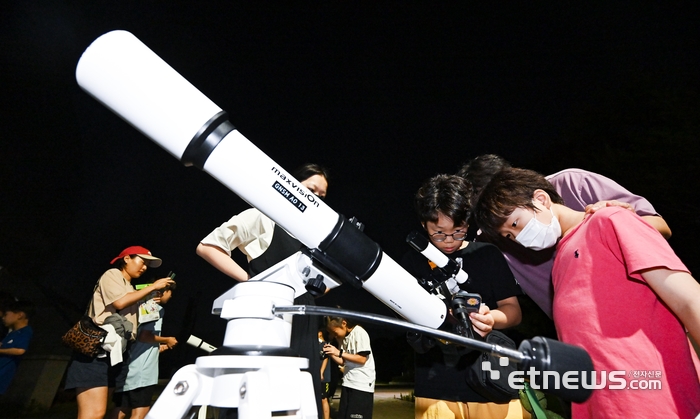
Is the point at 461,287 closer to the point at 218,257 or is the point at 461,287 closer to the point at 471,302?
the point at 471,302

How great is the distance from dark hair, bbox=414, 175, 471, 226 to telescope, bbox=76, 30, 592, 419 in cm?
85

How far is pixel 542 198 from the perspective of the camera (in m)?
1.72

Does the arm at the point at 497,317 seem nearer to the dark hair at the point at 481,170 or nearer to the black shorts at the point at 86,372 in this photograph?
the dark hair at the point at 481,170

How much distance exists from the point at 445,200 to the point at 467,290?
490mm

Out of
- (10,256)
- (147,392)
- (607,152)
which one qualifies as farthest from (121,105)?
(10,256)

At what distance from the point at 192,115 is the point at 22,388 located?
1205 centimetres

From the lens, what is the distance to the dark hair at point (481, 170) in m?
2.36

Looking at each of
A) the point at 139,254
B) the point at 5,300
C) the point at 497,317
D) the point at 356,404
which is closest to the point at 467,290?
the point at 497,317

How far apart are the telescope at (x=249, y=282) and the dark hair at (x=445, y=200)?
851 mm

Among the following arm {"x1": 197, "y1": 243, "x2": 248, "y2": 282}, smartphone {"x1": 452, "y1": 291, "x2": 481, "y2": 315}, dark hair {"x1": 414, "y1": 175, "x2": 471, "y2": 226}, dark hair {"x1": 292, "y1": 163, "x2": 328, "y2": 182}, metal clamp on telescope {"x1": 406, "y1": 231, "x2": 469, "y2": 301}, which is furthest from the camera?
dark hair {"x1": 292, "y1": 163, "x2": 328, "y2": 182}

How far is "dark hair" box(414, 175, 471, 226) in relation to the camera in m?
2.13

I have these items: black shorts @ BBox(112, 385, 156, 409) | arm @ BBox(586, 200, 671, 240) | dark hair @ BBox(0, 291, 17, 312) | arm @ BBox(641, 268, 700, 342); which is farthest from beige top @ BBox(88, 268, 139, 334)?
arm @ BBox(641, 268, 700, 342)

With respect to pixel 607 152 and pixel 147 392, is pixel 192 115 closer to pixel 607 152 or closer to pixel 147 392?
pixel 147 392

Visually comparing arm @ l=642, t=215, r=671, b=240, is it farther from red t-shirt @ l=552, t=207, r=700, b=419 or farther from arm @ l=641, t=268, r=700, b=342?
arm @ l=641, t=268, r=700, b=342
